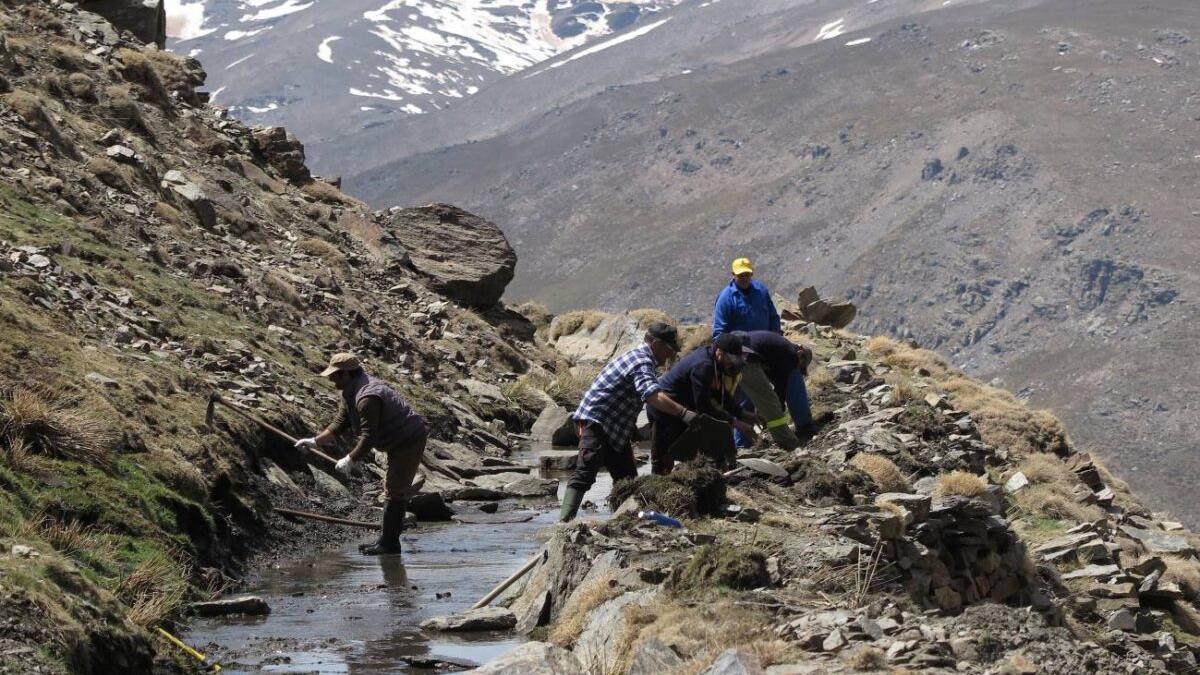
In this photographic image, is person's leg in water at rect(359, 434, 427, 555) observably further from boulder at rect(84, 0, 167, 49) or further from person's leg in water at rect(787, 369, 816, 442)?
boulder at rect(84, 0, 167, 49)

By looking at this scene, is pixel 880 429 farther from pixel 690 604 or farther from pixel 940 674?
pixel 940 674

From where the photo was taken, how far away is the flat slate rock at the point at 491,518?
20297 millimetres

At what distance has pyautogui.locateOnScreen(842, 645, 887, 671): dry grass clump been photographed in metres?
9.89

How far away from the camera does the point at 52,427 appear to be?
568 inches

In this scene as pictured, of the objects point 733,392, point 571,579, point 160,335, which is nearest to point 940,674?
point 571,579

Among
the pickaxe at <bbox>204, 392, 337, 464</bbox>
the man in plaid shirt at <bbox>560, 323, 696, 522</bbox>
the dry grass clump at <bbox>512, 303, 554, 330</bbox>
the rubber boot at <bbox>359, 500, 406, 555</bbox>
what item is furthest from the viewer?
the dry grass clump at <bbox>512, 303, 554, 330</bbox>

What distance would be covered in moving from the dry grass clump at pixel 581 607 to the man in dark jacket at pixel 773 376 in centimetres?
558

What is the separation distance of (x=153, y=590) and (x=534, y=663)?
12.5 ft

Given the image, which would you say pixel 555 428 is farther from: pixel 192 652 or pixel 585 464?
pixel 192 652

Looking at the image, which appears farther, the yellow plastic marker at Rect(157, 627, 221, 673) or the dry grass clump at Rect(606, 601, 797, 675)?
the yellow plastic marker at Rect(157, 627, 221, 673)

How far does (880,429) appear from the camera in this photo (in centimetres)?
2067

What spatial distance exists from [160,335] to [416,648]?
9632mm

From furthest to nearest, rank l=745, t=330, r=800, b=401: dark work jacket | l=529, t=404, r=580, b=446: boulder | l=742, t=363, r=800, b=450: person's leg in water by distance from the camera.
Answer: l=529, t=404, r=580, b=446: boulder, l=745, t=330, r=800, b=401: dark work jacket, l=742, t=363, r=800, b=450: person's leg in water

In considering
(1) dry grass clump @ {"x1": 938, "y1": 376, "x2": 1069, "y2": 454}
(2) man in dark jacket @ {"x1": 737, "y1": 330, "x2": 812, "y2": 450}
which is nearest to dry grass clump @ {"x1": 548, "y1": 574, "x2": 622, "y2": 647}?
(2) man in dark jacket @ {"x1": 737, "y1": 330, "x2": 812, "y2": 450}
